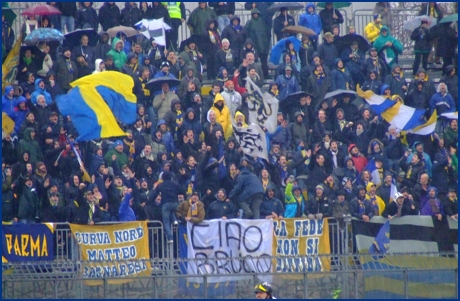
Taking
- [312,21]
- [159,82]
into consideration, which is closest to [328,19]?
[312,21]

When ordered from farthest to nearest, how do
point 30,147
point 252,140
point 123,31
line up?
1. point 123,31
2. point 252,140
3. point 30,147

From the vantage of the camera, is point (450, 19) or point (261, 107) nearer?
point (261, 107)

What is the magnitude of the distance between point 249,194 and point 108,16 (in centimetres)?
558

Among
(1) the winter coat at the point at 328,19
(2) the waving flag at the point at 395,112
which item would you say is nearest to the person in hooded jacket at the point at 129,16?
(1) the winter coat at the point at 328,19

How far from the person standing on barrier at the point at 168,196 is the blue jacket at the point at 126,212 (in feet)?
1.29

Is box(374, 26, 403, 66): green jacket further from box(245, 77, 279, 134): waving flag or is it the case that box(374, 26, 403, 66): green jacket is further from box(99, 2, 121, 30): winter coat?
box(99, 2, 121, 30): winter coat

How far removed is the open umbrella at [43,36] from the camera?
2208 centimetres

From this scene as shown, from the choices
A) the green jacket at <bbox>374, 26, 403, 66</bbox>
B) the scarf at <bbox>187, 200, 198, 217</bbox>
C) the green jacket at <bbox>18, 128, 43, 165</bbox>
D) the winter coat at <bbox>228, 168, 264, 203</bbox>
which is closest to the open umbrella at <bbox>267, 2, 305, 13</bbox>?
the green jacket at <bbox>374, 26, 403, 66</bbox>

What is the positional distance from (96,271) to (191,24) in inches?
290

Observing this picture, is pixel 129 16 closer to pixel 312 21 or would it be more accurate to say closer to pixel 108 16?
pixel 108 16

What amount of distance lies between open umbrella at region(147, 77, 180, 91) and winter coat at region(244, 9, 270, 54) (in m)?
2.25

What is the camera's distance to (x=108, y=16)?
2338cm

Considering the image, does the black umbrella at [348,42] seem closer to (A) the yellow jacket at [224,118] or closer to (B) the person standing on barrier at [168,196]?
(A) the yellow jacket at [224,118]

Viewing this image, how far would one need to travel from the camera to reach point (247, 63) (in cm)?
2272
